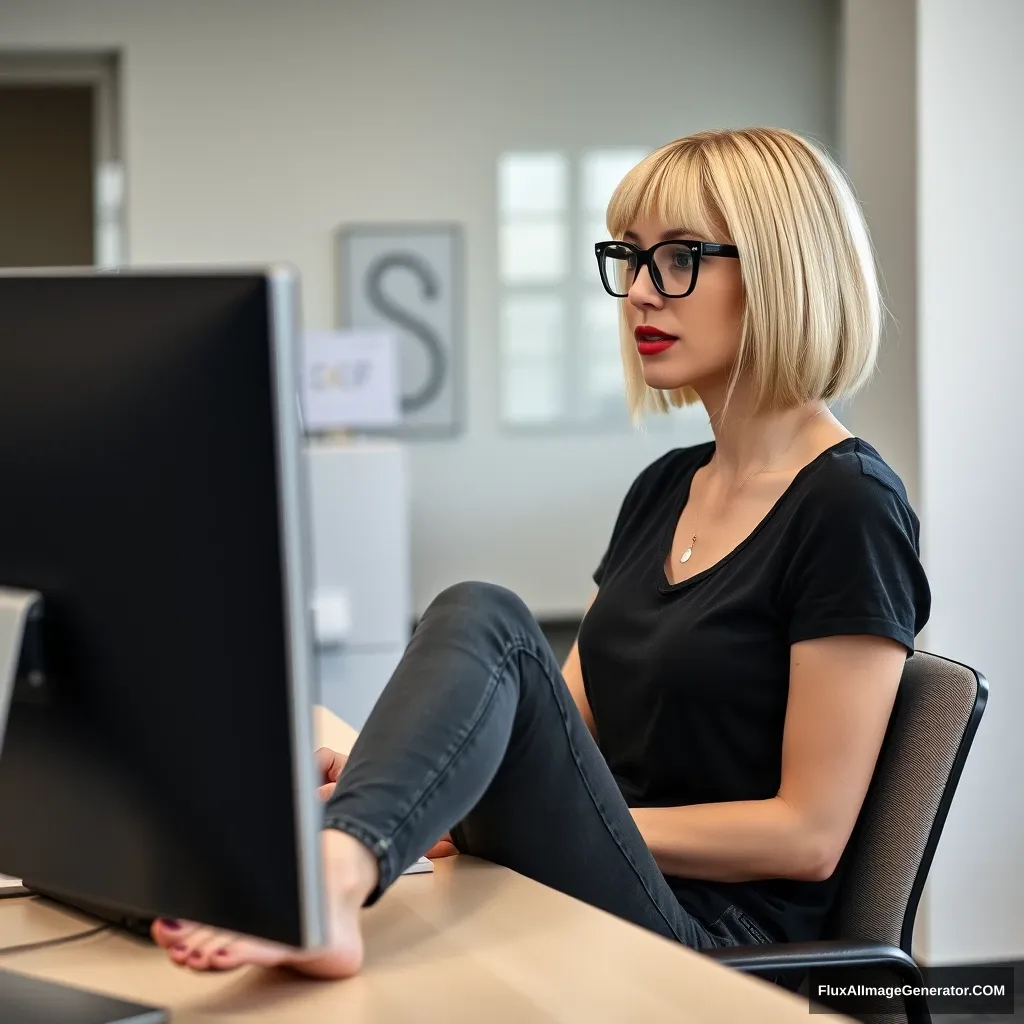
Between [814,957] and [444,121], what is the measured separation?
4.74 m

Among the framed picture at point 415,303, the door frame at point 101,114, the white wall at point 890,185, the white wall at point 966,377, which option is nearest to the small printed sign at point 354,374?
the framed picture at point 415,303

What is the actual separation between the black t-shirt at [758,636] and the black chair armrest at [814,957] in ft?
0.70

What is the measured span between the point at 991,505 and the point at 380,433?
3.21 m

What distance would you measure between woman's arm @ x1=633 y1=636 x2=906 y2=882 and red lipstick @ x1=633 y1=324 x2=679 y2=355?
43 centimetres

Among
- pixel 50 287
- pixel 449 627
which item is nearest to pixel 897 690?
pixel 449 627

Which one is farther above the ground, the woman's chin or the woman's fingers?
the woman's chin

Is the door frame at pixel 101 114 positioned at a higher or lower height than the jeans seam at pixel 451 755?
higher

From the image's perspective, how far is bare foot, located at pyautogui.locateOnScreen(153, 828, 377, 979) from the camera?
35.0 inches

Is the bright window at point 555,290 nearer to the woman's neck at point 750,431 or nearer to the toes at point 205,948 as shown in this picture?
the woman's neck at point 750,431

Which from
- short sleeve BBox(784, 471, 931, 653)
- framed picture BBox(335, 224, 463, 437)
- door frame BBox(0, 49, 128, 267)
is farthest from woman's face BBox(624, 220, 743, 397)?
door frame BBox(0, 49, 128, 267)

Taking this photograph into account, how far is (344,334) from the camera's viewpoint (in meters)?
4.96

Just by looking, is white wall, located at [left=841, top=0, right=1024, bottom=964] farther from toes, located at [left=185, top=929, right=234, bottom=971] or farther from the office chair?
toes, located at [left=185, top=929, right=234, bottom=971]

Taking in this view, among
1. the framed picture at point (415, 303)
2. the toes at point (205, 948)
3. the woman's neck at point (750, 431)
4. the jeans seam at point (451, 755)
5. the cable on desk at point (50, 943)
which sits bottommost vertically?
the cable on desk at point (50, 943)

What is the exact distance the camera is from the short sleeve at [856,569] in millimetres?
1371
